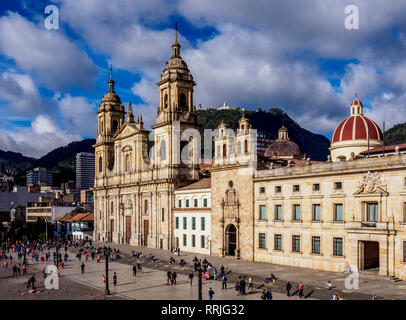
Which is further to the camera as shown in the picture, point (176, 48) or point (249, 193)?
point (176, 48)

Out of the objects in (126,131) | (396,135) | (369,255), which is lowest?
(369,255)

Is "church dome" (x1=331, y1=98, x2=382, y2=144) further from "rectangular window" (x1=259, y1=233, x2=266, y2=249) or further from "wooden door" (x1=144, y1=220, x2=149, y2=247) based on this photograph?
"wooden door" (x1=144, y1=220, x2=149, y2=247)

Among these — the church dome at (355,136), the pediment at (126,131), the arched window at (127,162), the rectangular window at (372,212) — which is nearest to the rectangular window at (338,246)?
the rectangular window at (372,212)

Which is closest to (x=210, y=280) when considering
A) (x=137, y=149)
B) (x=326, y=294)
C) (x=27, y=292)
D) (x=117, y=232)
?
(x=326, y=294)

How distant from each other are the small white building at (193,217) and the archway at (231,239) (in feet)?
12.2

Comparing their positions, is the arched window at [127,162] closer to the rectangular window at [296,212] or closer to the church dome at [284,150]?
the church dome at [284,150]

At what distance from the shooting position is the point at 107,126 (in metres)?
92.7

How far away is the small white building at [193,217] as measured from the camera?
59406 millimetres

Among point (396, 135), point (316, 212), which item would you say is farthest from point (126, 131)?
point (396, 135)

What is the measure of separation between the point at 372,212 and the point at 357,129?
19736mm

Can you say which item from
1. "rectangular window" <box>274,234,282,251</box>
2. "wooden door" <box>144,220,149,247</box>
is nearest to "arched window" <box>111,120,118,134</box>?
"wooden door" <box>144,220,149,247</box>

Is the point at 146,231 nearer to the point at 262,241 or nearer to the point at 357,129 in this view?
the point at 262,241

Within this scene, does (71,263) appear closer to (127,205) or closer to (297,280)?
(127,205)

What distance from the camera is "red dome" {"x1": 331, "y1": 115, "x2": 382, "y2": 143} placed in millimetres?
56625
